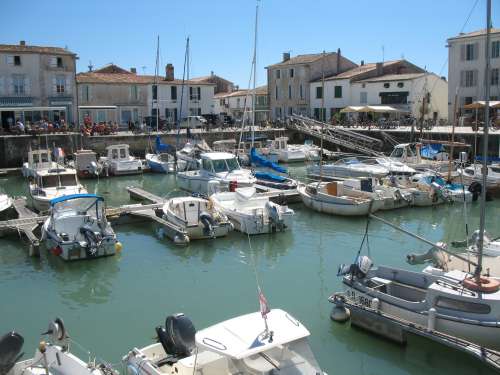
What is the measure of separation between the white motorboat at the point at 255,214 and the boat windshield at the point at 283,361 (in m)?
12.5

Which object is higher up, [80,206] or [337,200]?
[80,206]

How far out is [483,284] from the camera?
11.6 metres

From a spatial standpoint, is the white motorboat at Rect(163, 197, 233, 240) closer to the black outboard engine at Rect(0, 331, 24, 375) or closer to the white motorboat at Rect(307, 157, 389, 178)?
the black outboard engine at Rect(0, 331, 24, 375)

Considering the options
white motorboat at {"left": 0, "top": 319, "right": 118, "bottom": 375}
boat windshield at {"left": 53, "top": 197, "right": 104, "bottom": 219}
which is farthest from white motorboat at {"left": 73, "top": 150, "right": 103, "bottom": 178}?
white motorboat at {"left": 0, "top": 319, "right": 118, "bottom": 375}

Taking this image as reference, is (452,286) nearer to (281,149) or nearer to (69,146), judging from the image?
(281,149)

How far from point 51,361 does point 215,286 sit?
720 centimetres

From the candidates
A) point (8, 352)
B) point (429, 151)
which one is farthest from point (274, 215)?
point (429, 151)

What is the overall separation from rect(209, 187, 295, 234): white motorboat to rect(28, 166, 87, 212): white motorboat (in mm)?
7960

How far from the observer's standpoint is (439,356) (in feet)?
37.9

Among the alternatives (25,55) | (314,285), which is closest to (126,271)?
(314,285)

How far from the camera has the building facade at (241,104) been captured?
7119 centimetres

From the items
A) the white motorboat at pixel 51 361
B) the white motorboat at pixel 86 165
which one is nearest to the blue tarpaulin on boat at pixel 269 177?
the white motorboat at pixel 86 165

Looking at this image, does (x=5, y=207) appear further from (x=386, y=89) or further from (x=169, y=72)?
(x=386, y=89)

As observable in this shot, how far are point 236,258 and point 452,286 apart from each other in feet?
28.1
